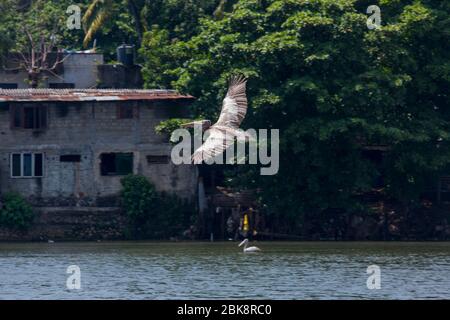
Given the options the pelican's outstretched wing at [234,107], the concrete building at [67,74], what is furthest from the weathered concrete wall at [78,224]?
the concrete building at [67,74]

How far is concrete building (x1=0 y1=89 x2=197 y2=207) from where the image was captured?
5300 centimetres

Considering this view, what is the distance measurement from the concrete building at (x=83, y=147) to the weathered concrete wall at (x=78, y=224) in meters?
0.39

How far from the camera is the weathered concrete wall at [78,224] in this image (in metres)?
52.4

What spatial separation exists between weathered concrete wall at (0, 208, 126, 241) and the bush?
0.64 metres

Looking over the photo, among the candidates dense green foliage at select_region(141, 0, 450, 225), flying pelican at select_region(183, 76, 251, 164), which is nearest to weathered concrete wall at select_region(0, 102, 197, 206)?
dense green foliage at select_region(141, 0, 450, 225)

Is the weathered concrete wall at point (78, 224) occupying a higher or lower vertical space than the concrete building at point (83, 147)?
lower

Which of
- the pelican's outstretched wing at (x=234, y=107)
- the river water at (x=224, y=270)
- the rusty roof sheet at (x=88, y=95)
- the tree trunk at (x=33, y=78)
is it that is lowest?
the river water at (x=224, y=270)

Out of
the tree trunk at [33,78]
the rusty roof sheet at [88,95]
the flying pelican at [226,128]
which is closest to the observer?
the flying pelican at [226,128]

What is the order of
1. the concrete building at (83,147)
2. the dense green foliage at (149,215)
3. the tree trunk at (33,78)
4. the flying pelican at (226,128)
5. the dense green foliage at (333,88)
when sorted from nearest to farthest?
the flying pelican at (226,128) → the dense green foliage at (333,88) → the dense green foliage at (149,215) → the concrete building at (83,147) → the tree trunk at (33,78)

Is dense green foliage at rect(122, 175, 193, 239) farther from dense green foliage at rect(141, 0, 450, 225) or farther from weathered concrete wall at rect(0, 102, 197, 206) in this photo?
dense green foliage at rect(141, 0, 450, 225)

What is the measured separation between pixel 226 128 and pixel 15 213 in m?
11.8

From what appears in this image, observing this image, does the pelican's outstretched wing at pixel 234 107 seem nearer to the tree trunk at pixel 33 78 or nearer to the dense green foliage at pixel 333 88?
the dense green foliage at pixel 333 88

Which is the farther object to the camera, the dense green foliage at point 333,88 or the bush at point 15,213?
the bush at point 15,213

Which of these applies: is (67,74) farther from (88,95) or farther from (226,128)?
(226,128)
